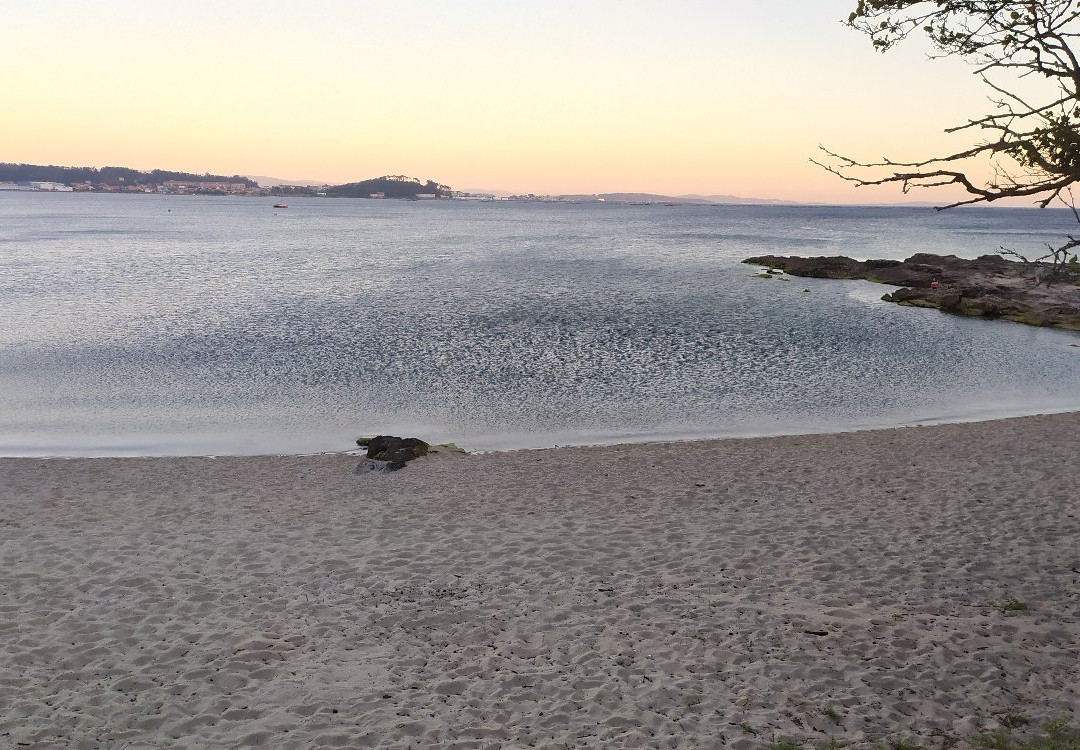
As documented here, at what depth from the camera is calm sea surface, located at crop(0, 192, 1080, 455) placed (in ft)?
73.4

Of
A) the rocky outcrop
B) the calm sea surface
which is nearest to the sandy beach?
the calm sea surface

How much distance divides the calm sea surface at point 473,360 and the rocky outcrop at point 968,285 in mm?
1879

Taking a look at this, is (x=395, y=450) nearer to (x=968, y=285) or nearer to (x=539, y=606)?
(x=539, y=606)

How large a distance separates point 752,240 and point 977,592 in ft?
401

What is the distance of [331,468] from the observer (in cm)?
1759

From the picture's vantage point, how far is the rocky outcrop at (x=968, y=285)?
4350cm

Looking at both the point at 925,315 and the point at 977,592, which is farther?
the point at 925,315

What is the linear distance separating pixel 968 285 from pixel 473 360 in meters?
36.9

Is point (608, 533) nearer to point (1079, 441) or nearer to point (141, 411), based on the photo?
point (1079, 441)

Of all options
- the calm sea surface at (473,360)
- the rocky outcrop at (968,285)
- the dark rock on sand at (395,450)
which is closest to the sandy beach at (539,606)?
the dark rock on sand at (395,450)

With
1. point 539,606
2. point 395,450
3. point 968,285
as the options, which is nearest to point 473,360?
point 395,450

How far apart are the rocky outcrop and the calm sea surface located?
1.88m

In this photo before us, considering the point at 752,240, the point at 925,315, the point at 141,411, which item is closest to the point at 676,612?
the point at 141,411

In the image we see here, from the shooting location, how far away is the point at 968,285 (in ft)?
174
